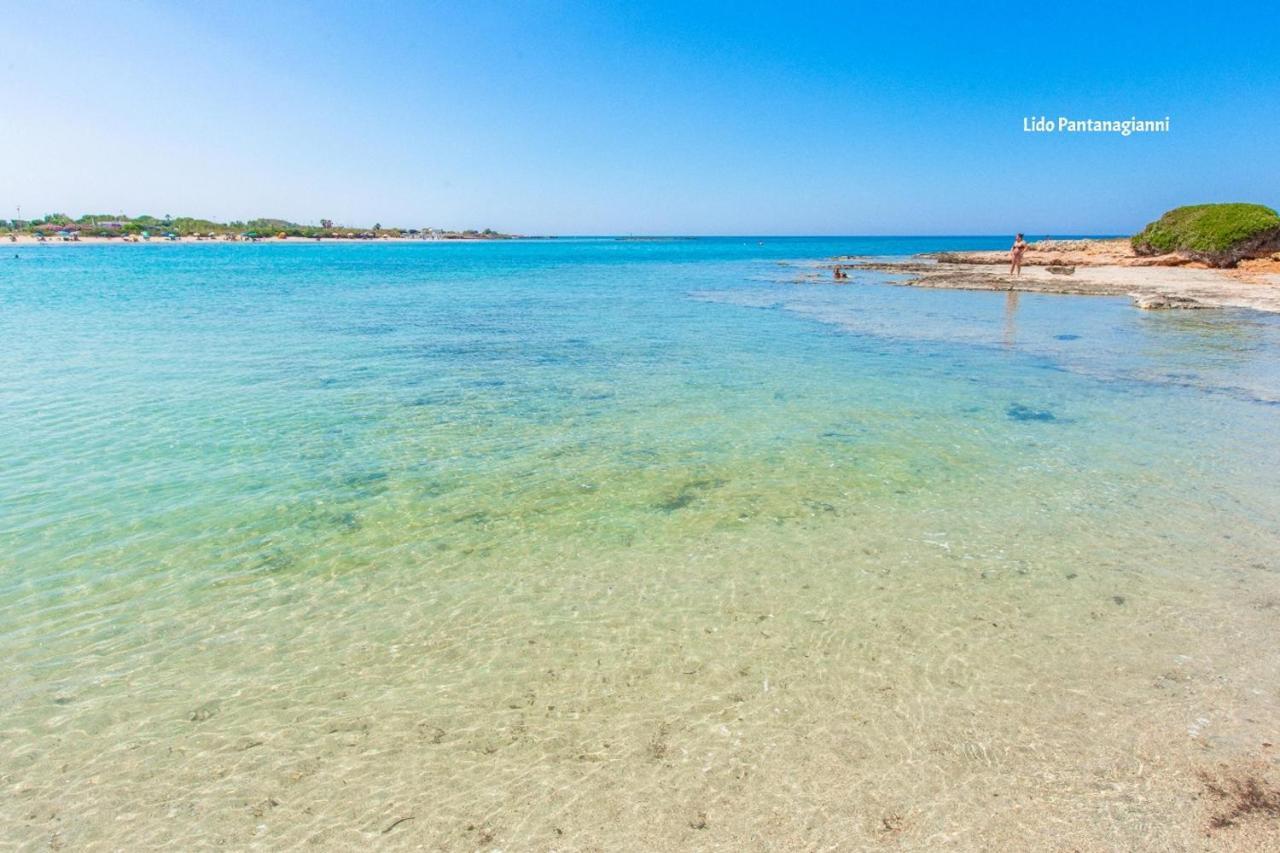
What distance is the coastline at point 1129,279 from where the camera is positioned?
30.5m

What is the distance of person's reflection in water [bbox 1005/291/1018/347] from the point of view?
2245 cm

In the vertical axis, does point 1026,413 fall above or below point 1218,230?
below

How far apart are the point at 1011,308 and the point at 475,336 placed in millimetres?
24449

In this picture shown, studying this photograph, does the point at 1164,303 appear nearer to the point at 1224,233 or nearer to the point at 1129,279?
the point at 1129,279

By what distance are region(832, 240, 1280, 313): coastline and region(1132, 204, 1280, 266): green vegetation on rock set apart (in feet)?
3.05

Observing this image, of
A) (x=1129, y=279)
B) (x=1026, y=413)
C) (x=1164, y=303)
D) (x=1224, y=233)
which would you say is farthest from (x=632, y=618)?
(x=1224, y=233)

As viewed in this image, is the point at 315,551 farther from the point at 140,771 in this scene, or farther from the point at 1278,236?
the point at 1278,236

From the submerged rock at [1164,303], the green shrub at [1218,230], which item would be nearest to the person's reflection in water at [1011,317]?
the submerged rock at [1164,303]

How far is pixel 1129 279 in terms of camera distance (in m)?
40.3

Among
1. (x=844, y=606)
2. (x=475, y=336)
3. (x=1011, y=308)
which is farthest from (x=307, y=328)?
(x=1011, y=308)

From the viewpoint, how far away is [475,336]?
23547mm

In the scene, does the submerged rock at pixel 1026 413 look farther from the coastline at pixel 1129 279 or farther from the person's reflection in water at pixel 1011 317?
the coastline at pixel 1129 279

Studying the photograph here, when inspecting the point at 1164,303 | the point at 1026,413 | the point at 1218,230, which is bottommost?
the point at 1026,413

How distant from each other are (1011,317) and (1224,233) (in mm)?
29311
